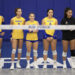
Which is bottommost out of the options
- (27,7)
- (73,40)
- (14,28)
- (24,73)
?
(24,73)

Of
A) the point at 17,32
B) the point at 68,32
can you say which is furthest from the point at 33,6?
the point at 68,32

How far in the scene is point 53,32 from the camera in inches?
230

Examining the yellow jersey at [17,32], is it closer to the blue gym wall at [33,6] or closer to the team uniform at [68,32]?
the team uniform at [68,32]

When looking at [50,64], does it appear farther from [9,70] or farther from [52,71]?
[9,70]

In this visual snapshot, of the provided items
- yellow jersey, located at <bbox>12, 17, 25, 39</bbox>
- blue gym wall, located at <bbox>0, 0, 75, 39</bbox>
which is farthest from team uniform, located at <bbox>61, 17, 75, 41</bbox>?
blue gym wall, located at <bbox>0, 0, 75, 39</bbox>

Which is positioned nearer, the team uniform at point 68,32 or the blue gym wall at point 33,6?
the team uniform at point 68,32

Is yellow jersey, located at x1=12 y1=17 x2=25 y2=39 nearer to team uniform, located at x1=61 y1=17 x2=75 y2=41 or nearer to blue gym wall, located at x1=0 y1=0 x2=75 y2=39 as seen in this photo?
team uniform, located at x1=61 y1=17 x2=75 y2=41

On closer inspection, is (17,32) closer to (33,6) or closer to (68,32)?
(68,32)

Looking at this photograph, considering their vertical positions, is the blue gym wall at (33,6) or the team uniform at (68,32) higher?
the blue gym wall at (33,6)

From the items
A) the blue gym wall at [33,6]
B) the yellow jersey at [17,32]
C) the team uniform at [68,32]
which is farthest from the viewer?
the blue gym wall at [33,6]

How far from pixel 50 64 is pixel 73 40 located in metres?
1.41

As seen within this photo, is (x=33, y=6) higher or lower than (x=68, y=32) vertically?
higher

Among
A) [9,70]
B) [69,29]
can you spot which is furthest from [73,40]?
[9,70]

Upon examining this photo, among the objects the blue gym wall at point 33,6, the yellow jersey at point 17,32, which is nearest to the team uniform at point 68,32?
the yellow jersey at point 17,32
